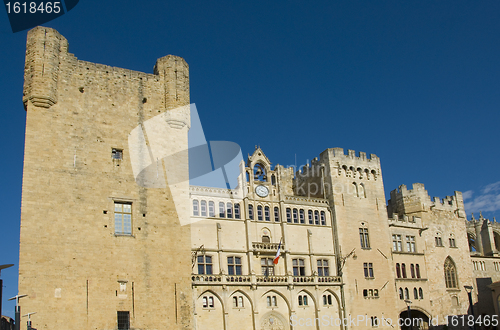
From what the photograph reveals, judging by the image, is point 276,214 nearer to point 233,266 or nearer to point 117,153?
point 233,266

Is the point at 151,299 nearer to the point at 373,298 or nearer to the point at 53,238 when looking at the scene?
the point at 53,238

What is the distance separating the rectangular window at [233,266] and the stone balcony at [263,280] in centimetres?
120

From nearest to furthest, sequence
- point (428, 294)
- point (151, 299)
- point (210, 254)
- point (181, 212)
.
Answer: point (151, 299), point (181, 212), point (210, 254), point (428, 294)

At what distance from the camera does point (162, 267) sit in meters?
32.5

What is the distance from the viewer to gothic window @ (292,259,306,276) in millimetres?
46747

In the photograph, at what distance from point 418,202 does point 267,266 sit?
69.1 feet

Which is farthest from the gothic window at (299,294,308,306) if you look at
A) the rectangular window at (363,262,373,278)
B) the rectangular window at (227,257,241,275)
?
the rectangular window at (363,262,373,278)

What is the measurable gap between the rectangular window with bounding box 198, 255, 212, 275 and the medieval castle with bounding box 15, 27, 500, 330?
0.11 metres

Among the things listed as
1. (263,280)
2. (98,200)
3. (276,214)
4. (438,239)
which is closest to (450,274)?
(438,239)

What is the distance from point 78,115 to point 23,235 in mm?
8139

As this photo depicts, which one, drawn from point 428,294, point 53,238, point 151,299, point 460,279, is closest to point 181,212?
point 151,299

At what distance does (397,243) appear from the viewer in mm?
53531

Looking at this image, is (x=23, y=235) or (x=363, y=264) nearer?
(x=23, y=235)

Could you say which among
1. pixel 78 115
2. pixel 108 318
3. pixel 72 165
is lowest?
pixel 108 318
